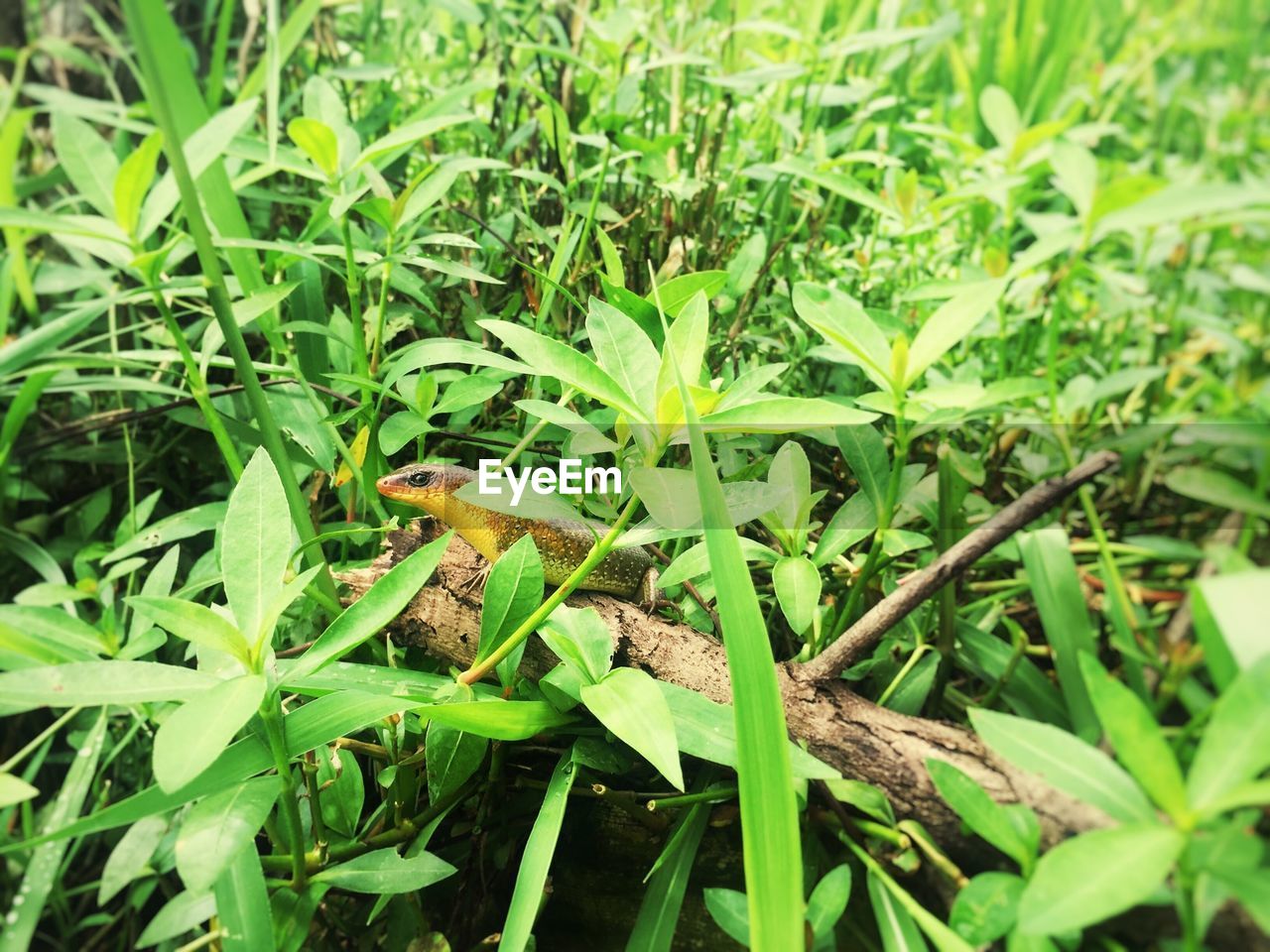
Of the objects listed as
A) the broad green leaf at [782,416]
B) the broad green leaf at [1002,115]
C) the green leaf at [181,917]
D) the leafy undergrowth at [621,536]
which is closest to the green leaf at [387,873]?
the leafy undergrowth at [621,536]

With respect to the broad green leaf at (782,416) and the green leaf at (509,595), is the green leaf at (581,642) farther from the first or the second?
the broad green leaf at (782,416)

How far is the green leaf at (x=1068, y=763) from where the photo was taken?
1.36 ft

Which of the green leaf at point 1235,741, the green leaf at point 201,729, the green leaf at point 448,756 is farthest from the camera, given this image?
the green leaf at point 448,756

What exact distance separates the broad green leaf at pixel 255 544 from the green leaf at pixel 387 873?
0.24m

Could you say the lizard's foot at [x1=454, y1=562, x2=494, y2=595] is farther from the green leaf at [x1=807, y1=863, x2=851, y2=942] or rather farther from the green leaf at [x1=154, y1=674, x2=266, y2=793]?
the green leaf at [x1=807, y1=863, x2=851, y2=942]

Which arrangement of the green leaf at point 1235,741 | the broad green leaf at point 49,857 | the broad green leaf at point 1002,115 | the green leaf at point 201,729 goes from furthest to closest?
the broad green leaf at point 1002,115
the broad green leaf at point 49,857
the green leaf at point 201,729
the green leaf at point 1235,741

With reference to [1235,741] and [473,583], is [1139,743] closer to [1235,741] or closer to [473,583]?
[1235,741]

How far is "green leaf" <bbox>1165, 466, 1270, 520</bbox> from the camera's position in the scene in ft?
1.25

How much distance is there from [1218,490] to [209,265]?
721mm

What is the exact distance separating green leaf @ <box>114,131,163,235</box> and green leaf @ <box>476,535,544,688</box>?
17.4 inches

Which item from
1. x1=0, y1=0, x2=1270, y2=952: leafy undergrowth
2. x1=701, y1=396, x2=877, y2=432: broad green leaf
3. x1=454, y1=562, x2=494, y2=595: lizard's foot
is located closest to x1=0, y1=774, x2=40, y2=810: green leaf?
x1=0, y1=0, x2=1270, y2=952: leafy undergrowth

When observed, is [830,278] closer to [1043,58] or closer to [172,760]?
[172,760]

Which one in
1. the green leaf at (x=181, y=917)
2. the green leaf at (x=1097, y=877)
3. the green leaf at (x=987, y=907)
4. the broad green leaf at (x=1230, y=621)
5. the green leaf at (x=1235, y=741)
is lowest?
the green leaf at (x=181, y=917)

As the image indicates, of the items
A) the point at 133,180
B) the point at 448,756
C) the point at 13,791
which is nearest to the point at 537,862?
the point at 448,756
